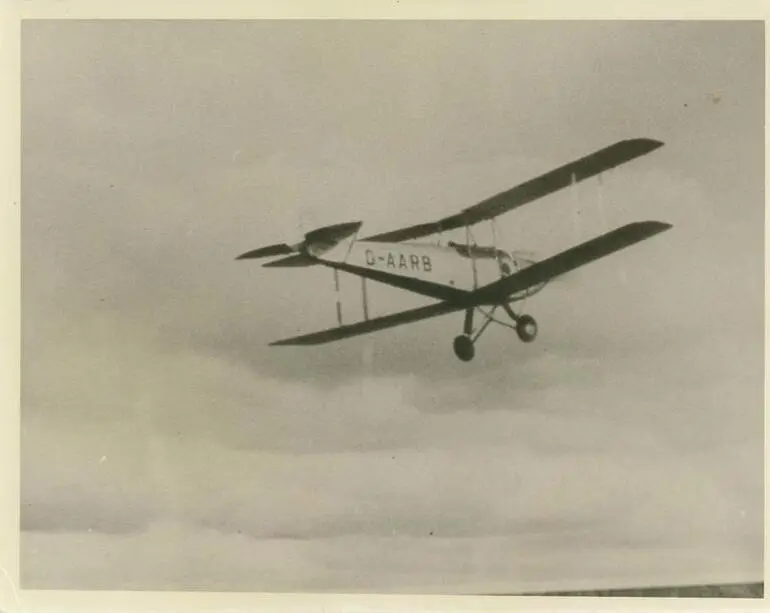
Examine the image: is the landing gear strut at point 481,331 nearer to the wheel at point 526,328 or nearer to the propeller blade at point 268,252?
the wheel at point 526,328

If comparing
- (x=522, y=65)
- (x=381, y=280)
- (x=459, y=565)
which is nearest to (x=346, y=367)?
(x=381, y=280)

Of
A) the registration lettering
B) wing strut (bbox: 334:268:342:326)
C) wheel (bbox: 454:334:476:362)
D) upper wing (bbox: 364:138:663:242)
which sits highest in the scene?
upper wing (bbox: 364:138:663:242)

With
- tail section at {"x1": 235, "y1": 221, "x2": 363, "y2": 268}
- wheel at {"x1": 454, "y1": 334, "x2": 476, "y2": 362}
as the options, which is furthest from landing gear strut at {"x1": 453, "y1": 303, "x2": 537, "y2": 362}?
tail section at {"x1": 235, "y1": 221, "x2": 363, "y2": 268}

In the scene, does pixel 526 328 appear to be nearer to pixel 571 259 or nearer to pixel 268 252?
pixel 571 259

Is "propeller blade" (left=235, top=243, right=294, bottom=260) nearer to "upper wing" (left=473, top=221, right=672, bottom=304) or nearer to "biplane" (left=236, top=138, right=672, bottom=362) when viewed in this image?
"biplane" (left=236, top=138, right=672, bottom=362)

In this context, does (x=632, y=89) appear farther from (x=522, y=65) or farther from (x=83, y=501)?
(x=83, y=501)

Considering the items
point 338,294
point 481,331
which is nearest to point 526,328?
point 481,331
